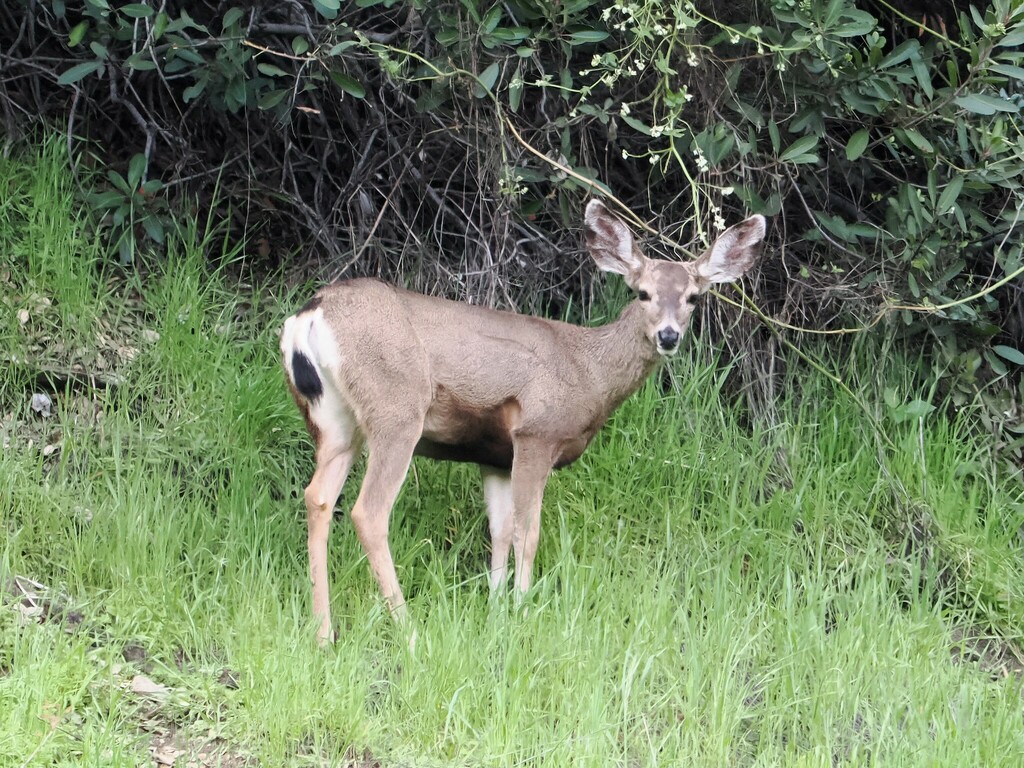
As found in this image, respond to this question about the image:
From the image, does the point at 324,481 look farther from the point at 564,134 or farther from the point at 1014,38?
the point at 1014,38

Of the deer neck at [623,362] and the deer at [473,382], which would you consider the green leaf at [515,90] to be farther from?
the deer neck at [623,362]

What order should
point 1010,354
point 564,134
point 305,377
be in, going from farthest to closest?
1. point 1010,354
2. point 564,134
3. point 305,377

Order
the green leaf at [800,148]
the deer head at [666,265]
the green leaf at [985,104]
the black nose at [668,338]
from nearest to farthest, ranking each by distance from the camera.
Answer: the black nose at [668,338]
the deer head at [666,265]
the green leaf at [985,104]
the green leaf at [800,148]

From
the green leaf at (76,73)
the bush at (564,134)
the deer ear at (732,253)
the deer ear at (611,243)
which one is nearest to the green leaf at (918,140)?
the bush at (564,134)

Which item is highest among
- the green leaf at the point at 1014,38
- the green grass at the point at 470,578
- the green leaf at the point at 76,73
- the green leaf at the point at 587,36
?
the green leaf at the point at 1014,38

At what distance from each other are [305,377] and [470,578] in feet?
3.26

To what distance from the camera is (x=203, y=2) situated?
698 centimetres

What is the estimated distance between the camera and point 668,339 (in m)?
5.36

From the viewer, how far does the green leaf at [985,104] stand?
5762 millimetres

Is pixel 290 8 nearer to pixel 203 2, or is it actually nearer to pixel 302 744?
pixel 203 2

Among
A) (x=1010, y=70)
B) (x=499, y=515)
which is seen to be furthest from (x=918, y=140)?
(x=499, y=515)

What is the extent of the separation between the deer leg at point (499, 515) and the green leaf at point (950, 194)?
2.26 meters

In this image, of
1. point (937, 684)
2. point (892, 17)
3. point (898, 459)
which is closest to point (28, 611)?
point (937, 684)

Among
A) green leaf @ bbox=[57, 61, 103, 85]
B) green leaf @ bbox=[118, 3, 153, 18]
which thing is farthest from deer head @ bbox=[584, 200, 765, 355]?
green leaf @ bbox=[57, 61, 103, 85]
